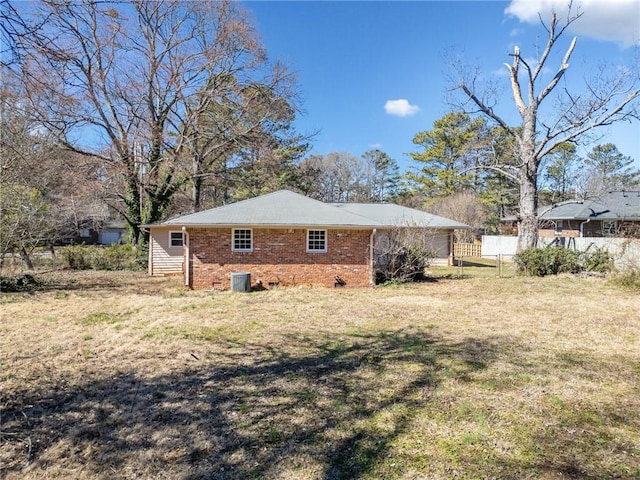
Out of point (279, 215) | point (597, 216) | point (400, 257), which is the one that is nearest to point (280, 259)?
point (279, 215)

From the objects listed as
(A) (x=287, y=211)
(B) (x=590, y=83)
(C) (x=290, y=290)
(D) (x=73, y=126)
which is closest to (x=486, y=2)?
(B) (x=590, y=83)

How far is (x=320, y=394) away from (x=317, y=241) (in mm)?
8815

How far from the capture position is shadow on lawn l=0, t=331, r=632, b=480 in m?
3.16

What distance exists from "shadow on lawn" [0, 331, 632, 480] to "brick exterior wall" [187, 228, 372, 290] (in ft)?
22.9

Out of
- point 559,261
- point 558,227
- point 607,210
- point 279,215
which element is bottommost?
point 559,261

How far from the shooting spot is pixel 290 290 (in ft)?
40.0

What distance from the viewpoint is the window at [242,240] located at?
1280 cm

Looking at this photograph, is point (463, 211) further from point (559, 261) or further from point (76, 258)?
point (76, 258)

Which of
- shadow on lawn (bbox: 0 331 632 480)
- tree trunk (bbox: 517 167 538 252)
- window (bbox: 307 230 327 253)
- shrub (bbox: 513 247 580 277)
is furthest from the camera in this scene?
tree trunk (bbox: 517 167 538 252)

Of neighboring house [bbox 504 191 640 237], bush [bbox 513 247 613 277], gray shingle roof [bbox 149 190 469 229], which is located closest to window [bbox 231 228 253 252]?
gray shingle roof [bbox 149 190 469 229]

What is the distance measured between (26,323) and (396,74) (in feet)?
49.5

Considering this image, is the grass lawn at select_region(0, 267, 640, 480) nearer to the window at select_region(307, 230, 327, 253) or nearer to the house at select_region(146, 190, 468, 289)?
the house at select_region(146, 190, 468, 289)

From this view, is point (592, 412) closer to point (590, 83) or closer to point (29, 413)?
point (29, 413)

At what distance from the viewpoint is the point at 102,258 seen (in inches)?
714
